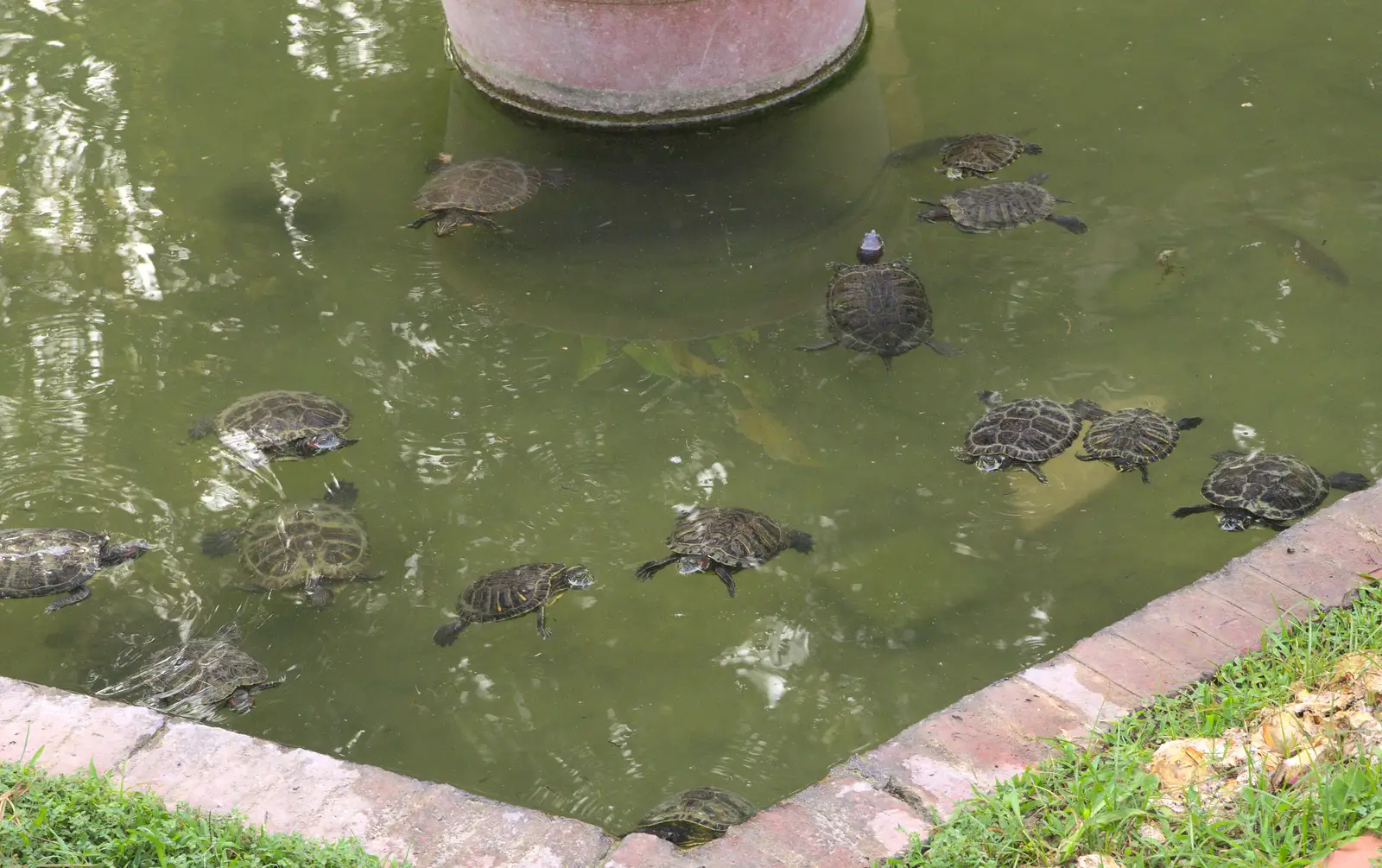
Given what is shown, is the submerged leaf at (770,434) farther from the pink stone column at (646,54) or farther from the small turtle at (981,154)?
the pink stone column at (646,54)

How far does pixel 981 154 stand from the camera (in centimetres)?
623

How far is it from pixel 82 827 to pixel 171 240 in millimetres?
3802

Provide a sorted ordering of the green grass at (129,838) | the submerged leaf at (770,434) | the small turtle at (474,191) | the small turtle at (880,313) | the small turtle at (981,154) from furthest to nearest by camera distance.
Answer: the small turtle at (981,154)
the small turtle at (474,191)
the small turtle at (880,313)
the submerged leaf at (770,434)
the green grass at (129,838)

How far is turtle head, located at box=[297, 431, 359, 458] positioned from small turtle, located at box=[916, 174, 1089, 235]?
9.82 ft

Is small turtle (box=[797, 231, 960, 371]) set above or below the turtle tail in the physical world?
above

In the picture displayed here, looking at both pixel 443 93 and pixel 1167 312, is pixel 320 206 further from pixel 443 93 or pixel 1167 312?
pixel 1167 312

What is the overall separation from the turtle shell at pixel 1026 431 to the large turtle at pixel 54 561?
315 cm

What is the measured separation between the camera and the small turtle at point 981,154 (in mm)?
6207

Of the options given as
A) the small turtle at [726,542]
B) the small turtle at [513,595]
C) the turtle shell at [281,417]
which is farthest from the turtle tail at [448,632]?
the turtle shell at [281,417]

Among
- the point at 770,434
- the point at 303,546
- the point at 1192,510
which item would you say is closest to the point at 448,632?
the point at 303,546

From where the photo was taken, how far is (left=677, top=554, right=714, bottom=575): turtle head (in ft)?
13.9

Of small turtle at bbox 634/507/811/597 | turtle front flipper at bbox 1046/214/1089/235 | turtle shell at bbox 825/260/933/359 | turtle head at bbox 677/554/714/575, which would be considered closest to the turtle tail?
small turtle at bbox 634/507/811/597

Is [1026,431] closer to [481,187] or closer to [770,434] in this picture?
[770,434]

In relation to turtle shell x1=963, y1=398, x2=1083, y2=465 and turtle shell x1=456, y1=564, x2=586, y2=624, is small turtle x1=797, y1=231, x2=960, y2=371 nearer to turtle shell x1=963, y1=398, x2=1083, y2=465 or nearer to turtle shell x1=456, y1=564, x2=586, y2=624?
turtle shell x1=963, y1=398, x2=1083, y2=465
